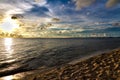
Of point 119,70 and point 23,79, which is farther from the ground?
point 119,70

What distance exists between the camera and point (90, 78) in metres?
12.2

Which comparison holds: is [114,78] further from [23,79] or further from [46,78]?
[23,79]

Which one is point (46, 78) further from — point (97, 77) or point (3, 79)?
point (3, 79)

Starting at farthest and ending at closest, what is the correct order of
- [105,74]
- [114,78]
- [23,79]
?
[23,79] < [105,74] < [114,78]

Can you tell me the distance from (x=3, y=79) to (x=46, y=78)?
5.63 meters

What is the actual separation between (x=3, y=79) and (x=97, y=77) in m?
10.2

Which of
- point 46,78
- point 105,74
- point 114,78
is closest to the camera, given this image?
point 114,78

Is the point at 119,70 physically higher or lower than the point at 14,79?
higher

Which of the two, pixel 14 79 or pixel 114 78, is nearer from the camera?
pixel 114 78

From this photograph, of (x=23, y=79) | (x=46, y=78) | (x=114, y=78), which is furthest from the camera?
(x=23, y=79)

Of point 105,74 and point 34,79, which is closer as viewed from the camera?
point 105,74

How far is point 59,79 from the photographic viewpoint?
43.1 ft

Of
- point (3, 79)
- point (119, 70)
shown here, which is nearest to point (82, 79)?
point (119, 70)

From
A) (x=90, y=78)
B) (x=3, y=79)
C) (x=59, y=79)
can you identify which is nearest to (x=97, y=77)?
(x=90, y=78)
